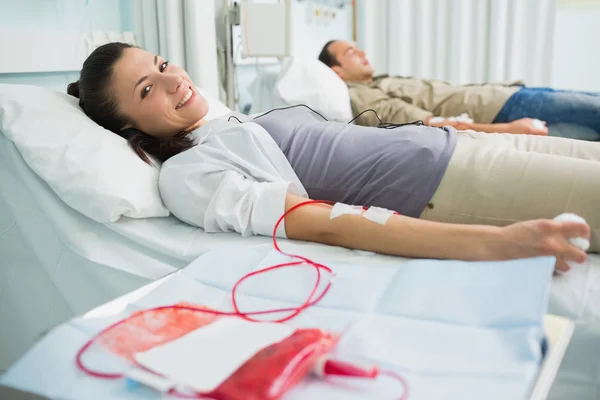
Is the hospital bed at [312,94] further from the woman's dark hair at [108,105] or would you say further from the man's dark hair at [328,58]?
the woman's dark hair at [108,105]

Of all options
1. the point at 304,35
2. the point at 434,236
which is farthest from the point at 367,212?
the point at 304,35

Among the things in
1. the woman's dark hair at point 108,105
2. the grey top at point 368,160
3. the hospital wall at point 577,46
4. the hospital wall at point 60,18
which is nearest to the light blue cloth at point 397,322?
the grey top at point 368,160

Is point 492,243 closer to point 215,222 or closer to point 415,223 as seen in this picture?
point 415,223

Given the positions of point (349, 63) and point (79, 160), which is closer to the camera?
point (79, 160)

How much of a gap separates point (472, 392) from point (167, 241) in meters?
0.82

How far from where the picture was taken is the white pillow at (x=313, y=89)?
240 cm

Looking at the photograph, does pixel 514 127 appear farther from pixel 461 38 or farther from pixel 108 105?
pixel 461 38

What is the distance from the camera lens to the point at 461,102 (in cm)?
266

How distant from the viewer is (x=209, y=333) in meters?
0.63

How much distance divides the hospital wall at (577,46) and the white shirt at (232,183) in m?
3.06

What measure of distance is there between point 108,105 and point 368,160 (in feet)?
2.34

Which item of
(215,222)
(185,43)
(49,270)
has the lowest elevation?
(49,270)

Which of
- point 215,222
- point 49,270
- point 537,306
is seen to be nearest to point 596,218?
point 537,306

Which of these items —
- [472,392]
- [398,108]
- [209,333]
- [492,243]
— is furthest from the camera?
[398,108]
